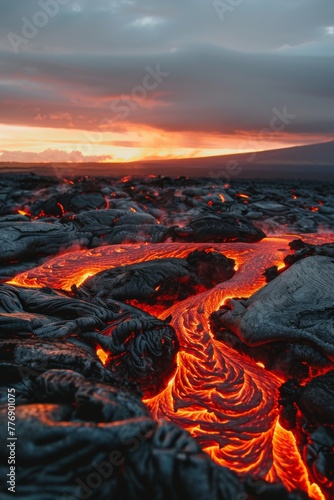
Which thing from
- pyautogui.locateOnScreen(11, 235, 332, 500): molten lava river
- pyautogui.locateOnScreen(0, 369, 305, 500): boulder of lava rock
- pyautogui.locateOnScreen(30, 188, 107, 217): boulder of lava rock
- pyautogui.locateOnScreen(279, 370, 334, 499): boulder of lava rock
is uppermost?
pyautogui.locateOnScreen(30, 188, 107, 217): boulder of lava rock

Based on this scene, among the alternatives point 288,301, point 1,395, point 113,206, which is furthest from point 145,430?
point 113,206

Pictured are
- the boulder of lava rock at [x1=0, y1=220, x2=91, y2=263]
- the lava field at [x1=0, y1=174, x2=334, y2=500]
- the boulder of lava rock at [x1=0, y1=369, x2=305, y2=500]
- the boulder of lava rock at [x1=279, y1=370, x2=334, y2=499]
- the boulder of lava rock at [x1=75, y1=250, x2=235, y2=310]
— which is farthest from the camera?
the boulder of lava rock at [x1=0, y1=220, x2=91, y2=263]

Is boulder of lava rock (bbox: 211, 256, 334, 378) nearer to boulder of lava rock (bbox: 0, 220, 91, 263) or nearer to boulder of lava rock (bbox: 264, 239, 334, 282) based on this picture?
boulder of lava rock (bbox: 264, 239, 334, 282)

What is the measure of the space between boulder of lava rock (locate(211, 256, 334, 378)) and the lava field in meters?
0.02

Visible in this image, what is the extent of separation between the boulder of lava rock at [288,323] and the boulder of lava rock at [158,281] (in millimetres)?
1080

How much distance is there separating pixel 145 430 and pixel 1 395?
114 cm

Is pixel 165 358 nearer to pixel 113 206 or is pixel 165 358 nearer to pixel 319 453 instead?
pixel 319 453

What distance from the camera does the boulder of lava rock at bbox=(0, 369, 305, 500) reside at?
1857 millimetres

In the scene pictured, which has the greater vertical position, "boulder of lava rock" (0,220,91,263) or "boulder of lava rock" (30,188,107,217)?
"boulder of lava rock" (30,188,107,217)

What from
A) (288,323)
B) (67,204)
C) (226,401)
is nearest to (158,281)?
(288,323)

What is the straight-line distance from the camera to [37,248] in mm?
8414

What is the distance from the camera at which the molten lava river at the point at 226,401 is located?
3.03 metres

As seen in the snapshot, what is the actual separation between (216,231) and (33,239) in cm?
449

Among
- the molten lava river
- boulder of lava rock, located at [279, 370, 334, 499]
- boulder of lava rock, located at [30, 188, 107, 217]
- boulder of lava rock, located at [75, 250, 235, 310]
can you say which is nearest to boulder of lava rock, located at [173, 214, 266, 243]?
boulder of lava rock, located at [75, 250, 235, 310]
